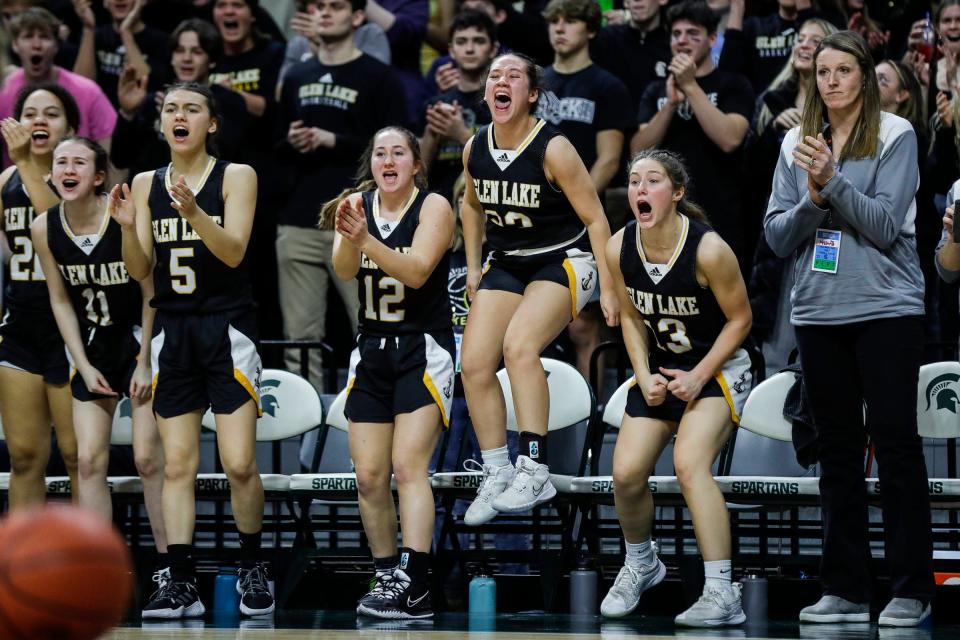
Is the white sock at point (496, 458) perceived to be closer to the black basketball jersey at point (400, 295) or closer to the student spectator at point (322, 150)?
the black basketball jersey at point (400, 295)

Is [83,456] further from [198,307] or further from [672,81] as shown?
[672,81]

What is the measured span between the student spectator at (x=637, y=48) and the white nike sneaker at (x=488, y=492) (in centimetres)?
320

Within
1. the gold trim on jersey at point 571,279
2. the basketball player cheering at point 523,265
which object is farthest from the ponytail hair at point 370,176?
the gold trim on jersey at point 571,279

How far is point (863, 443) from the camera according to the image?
552 centimetres

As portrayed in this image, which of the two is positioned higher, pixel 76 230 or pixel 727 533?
pixel 76 230

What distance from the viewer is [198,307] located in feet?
20.9

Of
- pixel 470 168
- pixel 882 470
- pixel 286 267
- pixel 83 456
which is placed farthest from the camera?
pixel 286 267

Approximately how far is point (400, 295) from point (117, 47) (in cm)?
437

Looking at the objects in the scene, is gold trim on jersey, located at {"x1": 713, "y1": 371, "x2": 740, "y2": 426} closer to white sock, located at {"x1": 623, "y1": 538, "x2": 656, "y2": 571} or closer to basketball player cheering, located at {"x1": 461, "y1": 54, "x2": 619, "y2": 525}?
basketball player cheering, located at {"x1": 461, "y1": 54, "x2": 619, "y2": 525}

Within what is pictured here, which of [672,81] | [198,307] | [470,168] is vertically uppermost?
[672,81]

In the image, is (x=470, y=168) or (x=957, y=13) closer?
(x=470, y=168)

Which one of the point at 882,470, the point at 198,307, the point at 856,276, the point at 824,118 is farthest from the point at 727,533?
the point at 198,307

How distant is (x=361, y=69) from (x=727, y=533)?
13.2 ft

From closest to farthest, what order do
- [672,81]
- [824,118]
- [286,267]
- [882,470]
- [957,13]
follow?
[882,470] → [824,118] → [957,13] → [672,81] → [286,267]
